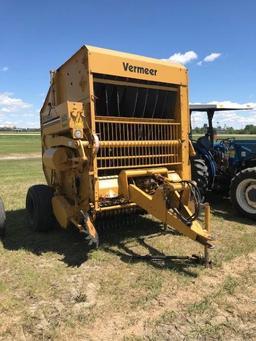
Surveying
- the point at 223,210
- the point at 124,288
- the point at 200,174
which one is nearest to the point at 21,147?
the point at 223,210

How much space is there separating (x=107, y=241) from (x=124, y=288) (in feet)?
5.79

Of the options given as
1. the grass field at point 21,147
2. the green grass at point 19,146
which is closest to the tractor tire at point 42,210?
the grass field at point 21,147

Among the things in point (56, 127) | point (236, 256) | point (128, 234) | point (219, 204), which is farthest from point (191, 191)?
point (219, 204)

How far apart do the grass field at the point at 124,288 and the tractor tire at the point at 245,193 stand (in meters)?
0.86

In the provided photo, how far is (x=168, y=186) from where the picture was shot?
5484mm

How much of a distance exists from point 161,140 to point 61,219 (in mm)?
2060

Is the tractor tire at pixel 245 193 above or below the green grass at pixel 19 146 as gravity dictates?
below

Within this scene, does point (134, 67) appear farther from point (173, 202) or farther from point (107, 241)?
point (107, 241)

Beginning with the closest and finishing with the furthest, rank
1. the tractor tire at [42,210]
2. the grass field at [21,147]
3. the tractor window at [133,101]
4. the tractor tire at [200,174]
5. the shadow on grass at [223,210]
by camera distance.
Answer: the tractor window at [133,101] → the tractor tire at [42,210] → the shadow on grass at [223,210] → the tractor tire at [200,174] → the grass field at [21,147]

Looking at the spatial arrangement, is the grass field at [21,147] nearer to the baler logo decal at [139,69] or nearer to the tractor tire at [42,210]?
the baler logo decal at [139,69]

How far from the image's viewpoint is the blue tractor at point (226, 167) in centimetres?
776

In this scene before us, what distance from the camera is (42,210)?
6.80 metres

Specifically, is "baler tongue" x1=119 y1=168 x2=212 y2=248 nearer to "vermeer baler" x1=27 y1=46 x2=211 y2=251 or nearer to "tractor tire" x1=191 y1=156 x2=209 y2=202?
"vermeer baler" x1=27 y1=46 x2=211 y2=251

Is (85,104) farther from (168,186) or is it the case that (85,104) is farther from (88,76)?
(168,186)
